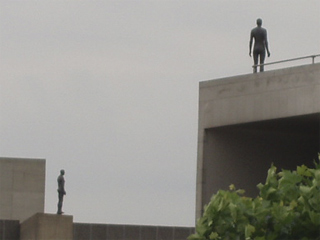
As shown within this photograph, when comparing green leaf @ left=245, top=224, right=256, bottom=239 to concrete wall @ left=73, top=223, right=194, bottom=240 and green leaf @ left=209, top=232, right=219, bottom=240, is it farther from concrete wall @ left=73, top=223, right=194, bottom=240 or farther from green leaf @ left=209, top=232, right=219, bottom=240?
concrete wall @ left=73, top=223, right=194, bottom=240

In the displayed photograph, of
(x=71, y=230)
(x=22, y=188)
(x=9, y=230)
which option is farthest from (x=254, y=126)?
(x=22, y=188)

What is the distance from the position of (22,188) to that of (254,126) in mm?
26435

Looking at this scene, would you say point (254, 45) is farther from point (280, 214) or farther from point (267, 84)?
point (280, 214)

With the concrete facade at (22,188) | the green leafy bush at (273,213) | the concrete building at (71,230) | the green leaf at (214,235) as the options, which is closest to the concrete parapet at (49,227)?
the concrete building at (71,230)

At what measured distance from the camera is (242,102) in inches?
1300

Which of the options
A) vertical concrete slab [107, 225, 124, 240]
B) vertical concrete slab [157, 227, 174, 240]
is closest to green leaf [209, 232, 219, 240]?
vertical concrete slab [107, 225, 124, 240]

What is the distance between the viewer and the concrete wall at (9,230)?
45750 mm

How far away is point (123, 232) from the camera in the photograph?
150 feet

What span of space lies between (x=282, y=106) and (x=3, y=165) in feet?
90.2

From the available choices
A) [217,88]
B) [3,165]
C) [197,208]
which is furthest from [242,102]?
[3,165]

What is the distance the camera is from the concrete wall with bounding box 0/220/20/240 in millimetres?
45750

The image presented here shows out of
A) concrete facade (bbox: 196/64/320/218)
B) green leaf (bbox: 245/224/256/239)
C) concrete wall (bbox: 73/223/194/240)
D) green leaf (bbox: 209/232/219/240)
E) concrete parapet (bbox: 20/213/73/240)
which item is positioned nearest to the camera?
green leaf (bbox: 245/224/256/239)

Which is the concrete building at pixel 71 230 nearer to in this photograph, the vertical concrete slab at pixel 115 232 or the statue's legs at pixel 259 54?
the vertical concrete slab at pixel 115 232

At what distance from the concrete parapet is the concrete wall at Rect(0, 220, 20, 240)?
0.58 m
